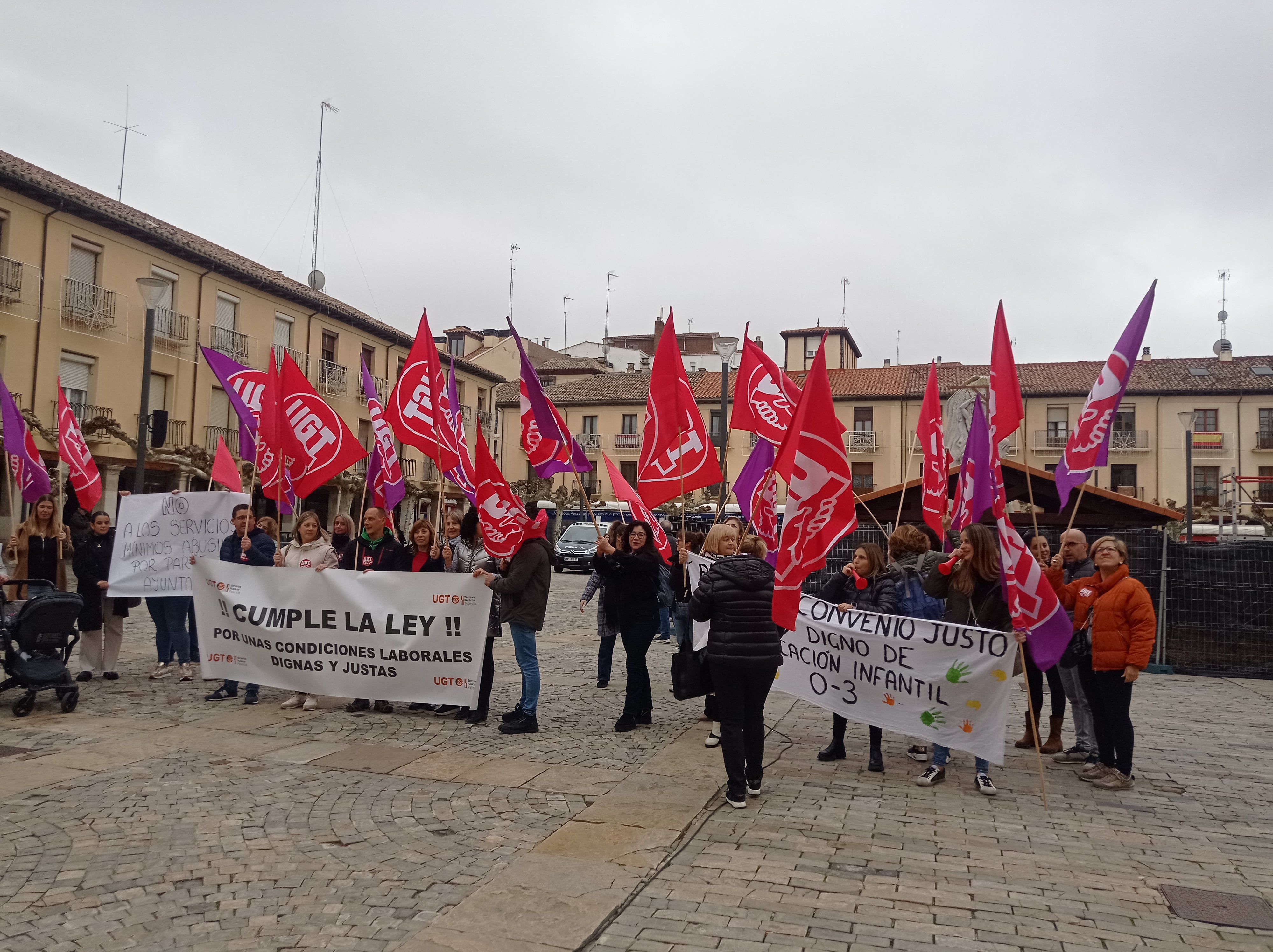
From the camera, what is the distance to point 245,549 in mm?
8828

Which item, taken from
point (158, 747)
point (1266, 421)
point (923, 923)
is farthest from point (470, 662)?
point (1266, 421)

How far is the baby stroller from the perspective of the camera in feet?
24.8

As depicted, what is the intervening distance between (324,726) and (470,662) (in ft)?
4.04

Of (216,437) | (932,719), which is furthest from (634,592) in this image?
(216,437)

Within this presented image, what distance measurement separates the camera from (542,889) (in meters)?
4.23

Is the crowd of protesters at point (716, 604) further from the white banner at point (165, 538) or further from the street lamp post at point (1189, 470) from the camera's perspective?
the street lamp post at point (1189, 470)

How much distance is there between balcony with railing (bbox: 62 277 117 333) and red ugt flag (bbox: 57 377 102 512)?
18.6 m

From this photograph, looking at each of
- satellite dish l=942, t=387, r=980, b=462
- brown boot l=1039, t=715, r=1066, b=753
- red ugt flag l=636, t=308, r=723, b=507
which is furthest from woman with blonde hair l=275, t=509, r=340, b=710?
satellite dish l=942, t=387, r=980, b=462

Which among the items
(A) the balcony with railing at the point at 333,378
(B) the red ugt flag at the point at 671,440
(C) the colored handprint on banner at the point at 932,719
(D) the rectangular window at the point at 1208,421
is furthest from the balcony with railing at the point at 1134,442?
(C) the colored handprint on banner at the point at 932,719

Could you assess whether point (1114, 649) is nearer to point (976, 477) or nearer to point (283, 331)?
point (976, 477)

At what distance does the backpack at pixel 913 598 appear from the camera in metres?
6.96

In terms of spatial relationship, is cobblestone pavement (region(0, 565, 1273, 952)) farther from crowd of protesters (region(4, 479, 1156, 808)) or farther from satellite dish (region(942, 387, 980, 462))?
satellite dish (region(942, 387, 980, 462))

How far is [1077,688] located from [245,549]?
713 cm

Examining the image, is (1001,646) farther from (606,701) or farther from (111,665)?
A: (111,665)
